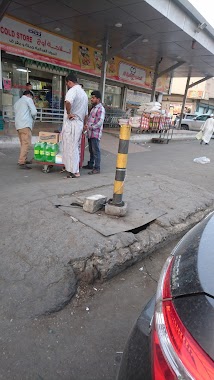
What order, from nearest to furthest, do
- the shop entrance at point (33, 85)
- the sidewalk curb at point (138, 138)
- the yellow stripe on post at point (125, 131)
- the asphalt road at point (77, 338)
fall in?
the asphalt road at point (77, 338), the yellow stripe on post at point (125, 131), the sidewalk curb at point (138, 138), the shop entrance at point (33, 85)

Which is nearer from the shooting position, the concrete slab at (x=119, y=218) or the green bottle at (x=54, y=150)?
the concrete slab at (x=119, y=218)

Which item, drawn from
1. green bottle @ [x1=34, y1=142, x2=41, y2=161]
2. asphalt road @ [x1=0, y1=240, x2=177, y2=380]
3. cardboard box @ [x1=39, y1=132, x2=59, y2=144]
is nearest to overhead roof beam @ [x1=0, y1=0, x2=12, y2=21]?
cardboard box @ [x1=39, y1=132, x2=59, y2=144]

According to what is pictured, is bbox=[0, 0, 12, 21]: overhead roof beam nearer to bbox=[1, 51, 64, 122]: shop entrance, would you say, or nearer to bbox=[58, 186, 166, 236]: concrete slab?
bbox=[1, 51, 64, 122]: shop entrance

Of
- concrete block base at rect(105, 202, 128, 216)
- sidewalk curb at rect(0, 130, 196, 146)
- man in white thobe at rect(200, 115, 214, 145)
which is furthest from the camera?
man in white thobe at rect(200, 115, 214, 145)

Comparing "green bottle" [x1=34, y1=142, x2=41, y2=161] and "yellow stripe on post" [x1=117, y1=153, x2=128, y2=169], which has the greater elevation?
"yellow stripe on post" [x1=117, y1=153, x2=128, y2=169]

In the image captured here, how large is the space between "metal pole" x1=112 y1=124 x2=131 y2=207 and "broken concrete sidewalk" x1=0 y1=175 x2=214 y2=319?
554 millimetres

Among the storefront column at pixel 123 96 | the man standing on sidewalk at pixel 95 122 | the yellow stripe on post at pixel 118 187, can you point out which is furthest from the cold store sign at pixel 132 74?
the yellow stripe on post at pixel 118 187

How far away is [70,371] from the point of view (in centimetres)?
173

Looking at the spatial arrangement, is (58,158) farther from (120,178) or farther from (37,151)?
(120,178)

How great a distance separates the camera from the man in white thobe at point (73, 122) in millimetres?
4992

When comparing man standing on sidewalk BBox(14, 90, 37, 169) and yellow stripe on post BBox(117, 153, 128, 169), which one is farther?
man standing on sidewalk BBox(14, 90, 37, 169)

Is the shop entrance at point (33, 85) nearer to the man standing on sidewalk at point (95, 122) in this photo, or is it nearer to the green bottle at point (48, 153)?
the green bottle at point (48, 153)

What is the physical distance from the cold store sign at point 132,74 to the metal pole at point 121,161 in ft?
47.6

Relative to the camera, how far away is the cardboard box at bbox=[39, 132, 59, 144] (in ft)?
18.6
